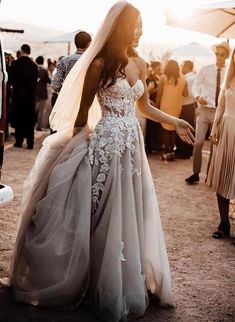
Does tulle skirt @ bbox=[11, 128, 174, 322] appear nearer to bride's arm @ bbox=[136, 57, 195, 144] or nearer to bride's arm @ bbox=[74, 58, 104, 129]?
bride's arm @ bbox=[74, 58, 104, 129]

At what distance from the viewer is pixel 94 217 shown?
4.23 meters

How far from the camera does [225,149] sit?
6582 mm

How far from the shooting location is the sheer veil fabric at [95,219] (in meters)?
4.10

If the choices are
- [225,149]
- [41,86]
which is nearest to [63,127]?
[225,149]

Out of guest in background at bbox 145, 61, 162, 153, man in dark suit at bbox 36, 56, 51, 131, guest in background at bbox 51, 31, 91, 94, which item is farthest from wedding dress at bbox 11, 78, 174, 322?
man in dark suit at bbox 36, 56, 51, 131

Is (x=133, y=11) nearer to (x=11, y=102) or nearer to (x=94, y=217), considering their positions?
(x=94, y=217)

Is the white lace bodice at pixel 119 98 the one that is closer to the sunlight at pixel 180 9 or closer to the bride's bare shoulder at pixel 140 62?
the bride's bare shoulder at pixel 140 62

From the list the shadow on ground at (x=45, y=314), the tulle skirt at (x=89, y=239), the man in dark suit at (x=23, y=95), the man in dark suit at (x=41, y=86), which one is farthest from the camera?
the man in dark suit at (x=41, y=86)

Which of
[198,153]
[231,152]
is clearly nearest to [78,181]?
[231,152]

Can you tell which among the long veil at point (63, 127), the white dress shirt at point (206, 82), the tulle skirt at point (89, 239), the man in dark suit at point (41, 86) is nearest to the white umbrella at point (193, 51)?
the man in dark suit at point (41, 86)

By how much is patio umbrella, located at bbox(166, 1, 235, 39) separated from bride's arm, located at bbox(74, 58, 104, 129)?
15.9 ft

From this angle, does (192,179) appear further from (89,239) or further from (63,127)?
(89,239)

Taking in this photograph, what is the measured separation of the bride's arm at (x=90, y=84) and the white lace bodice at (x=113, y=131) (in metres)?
0.10

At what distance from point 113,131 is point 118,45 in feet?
2.00
